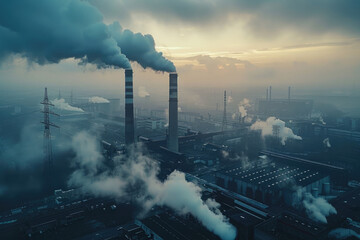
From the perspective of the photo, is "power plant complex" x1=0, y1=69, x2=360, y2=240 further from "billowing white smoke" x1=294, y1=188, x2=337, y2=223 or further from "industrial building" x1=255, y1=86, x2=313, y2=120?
"industrial building" x1=255, y1=86, x2=313, y2=120

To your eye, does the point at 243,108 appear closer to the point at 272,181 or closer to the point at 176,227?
the point at 272,181

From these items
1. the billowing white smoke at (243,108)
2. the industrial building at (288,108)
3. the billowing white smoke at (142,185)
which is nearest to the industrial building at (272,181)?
the billowing white smoke at (142,185)

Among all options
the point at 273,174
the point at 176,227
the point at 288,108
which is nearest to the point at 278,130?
the point at 273,174

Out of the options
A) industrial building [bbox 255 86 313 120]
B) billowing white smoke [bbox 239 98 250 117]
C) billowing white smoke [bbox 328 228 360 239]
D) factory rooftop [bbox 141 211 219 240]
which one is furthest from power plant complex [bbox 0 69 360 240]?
industrial building [bbox 255 86 313 120]

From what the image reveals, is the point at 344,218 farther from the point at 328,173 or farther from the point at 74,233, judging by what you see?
the point at 74,233

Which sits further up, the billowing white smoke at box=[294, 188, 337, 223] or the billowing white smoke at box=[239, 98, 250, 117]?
the billowing white smoke at box=[239, 98, 250, 117]
